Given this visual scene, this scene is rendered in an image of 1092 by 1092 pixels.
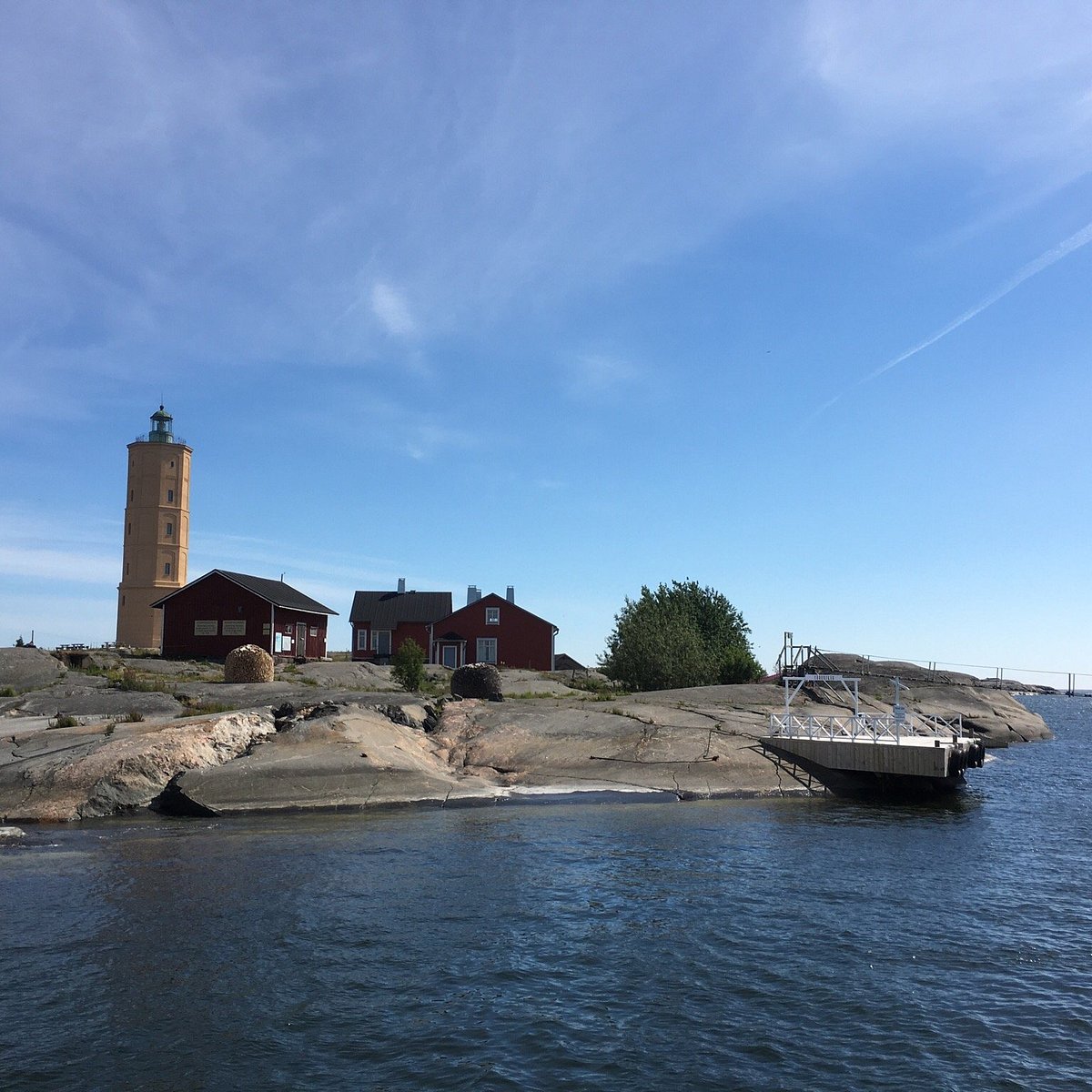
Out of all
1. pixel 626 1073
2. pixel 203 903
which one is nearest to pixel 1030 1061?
pixel 626 1073

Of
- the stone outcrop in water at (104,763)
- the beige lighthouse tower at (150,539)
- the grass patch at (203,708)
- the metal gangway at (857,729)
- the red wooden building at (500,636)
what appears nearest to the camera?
the stone outcrop in water at (104,763)

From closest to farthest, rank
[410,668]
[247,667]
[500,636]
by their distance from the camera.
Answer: [410,668], [247,667], [500,636]

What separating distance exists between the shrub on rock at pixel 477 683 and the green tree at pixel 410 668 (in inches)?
137

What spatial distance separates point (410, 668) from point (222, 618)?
890 inches

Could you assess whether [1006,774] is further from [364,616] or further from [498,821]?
[364,616]

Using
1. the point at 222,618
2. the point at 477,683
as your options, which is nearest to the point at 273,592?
the point at 222,618

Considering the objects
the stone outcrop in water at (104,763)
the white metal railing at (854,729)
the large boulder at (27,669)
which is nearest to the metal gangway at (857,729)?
the white metal railing at (854,729)

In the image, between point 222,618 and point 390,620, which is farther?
point 390,620

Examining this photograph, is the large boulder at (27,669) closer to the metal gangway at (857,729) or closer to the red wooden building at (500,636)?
the red wooden building at (500,636)

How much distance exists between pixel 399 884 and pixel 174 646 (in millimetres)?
48042

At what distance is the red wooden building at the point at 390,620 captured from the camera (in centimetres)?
7456

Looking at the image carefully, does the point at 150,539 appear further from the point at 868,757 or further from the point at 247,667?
the point at 868,757

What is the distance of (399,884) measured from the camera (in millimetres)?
16531

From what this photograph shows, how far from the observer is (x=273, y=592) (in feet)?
203
